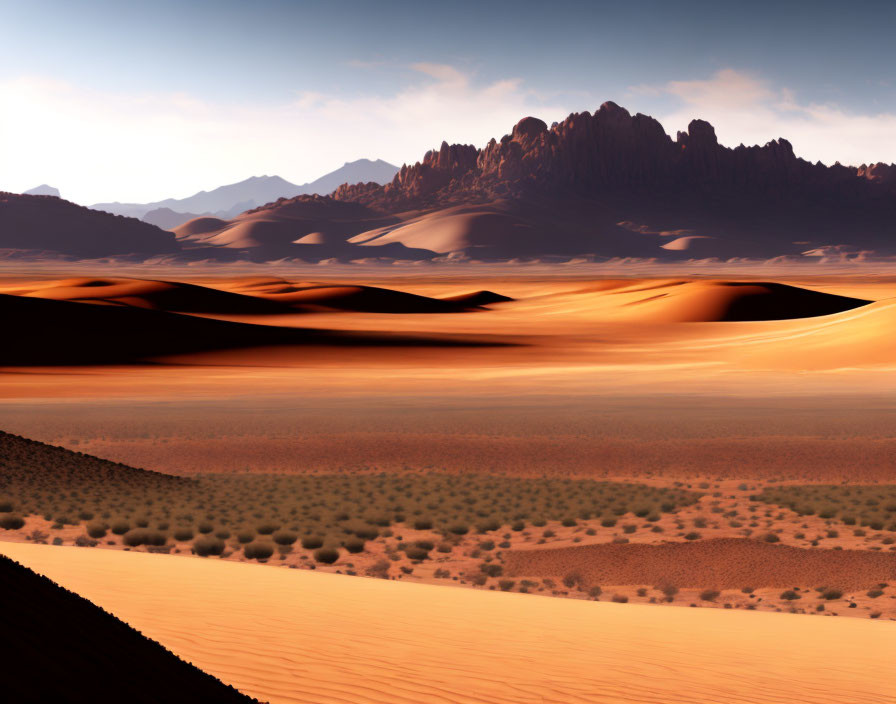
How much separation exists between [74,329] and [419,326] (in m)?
24.6

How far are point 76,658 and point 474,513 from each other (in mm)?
11753

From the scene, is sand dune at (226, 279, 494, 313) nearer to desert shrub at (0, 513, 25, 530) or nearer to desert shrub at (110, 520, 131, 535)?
desert shrub at (0, 513, 25, 530)

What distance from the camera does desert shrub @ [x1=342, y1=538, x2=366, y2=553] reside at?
13.8 m

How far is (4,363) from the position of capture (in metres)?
37.2

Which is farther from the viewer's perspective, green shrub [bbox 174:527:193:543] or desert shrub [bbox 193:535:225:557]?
green shrub [bbox 174:527:193:543]

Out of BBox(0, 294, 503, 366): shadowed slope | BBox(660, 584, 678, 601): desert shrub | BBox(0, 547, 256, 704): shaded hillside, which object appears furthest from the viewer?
BBox(0, 294, 503, 366): shadowed slope

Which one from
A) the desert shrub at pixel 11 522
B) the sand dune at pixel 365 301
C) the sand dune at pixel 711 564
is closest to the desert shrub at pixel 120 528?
the desert shrub at pixel 11 522

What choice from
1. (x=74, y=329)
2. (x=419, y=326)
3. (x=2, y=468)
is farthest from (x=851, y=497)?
(x=419, y=326)

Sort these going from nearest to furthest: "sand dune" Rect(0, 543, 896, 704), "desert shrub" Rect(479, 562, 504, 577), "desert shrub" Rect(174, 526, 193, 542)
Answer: "sand dune" Rect(0, 543, 896, 704) → "desert shrub" Rect(479, 562, 504, 577) → "desert shrub" Rect(174, 526, 193, 542)

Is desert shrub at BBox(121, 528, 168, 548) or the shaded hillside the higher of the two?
the shaded hillside

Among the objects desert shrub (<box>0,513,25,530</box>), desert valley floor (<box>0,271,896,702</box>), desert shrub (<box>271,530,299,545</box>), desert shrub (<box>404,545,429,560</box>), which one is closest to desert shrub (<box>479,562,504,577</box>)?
desert valley floor (<box>0,271,896,702</box>)

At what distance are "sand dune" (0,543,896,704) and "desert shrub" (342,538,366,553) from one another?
2.97m

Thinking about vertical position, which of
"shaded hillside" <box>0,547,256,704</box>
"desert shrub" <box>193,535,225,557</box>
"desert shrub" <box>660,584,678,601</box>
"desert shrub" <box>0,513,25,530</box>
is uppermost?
"shaded hillside" <box>0,547,256,704</box>

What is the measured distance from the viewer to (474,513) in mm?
15734
